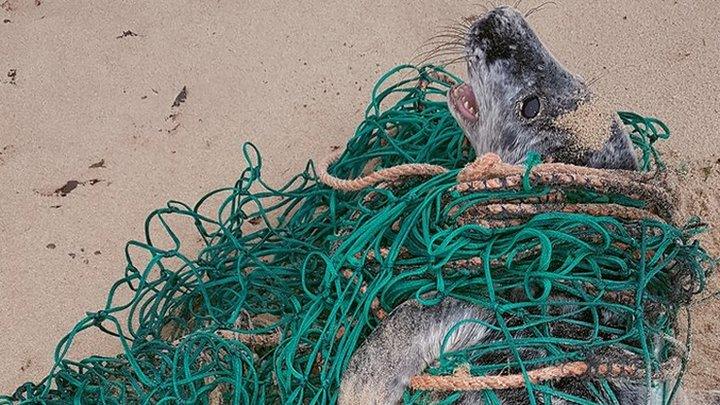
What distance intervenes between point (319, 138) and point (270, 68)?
47cm

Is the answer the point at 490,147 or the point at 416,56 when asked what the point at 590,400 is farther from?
the point at 416,56

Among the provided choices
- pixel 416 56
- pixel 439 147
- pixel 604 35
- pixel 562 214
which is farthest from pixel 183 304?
pixel 604 35

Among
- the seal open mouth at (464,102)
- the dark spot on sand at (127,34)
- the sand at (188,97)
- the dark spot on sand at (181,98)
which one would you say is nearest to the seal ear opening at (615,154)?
the seal open mouth at (464,102)

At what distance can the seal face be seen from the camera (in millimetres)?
2646

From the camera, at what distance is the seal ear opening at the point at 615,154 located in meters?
2.63

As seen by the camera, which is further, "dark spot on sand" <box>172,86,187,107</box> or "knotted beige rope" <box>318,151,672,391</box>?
"dark spot on sand" <box>172,86,187,107</box>

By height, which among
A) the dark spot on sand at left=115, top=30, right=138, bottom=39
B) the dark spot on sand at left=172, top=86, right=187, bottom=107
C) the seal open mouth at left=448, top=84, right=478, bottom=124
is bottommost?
the seal open mouth at left=448, top=84, right=478, bottom=124

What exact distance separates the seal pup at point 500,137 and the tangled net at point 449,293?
0.17 ft

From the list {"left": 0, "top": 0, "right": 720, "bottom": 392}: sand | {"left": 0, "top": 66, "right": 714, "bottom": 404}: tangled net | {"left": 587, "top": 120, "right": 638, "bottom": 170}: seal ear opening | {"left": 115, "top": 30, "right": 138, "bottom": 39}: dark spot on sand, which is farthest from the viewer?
{"left": 115, "top": 30, "right": 138, "bottom": 39}: dark spot on sand

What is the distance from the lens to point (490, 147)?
2.79 meters

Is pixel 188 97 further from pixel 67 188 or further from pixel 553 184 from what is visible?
pixel 553 184

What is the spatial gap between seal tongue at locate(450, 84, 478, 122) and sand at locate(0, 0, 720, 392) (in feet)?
2.82

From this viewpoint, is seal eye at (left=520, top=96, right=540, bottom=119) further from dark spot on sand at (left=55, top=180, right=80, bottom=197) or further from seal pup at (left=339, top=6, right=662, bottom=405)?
dark spot on sand at (left=55, top=180, right=80, bottom=197)

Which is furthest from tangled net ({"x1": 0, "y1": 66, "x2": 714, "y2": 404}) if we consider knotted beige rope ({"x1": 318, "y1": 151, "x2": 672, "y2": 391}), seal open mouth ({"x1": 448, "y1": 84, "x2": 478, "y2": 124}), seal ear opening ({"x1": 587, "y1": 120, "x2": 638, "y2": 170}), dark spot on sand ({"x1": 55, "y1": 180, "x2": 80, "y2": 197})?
dark spot on sand ({"x1": 55, "y1": 180, "x2": 80, "y2": 197})
